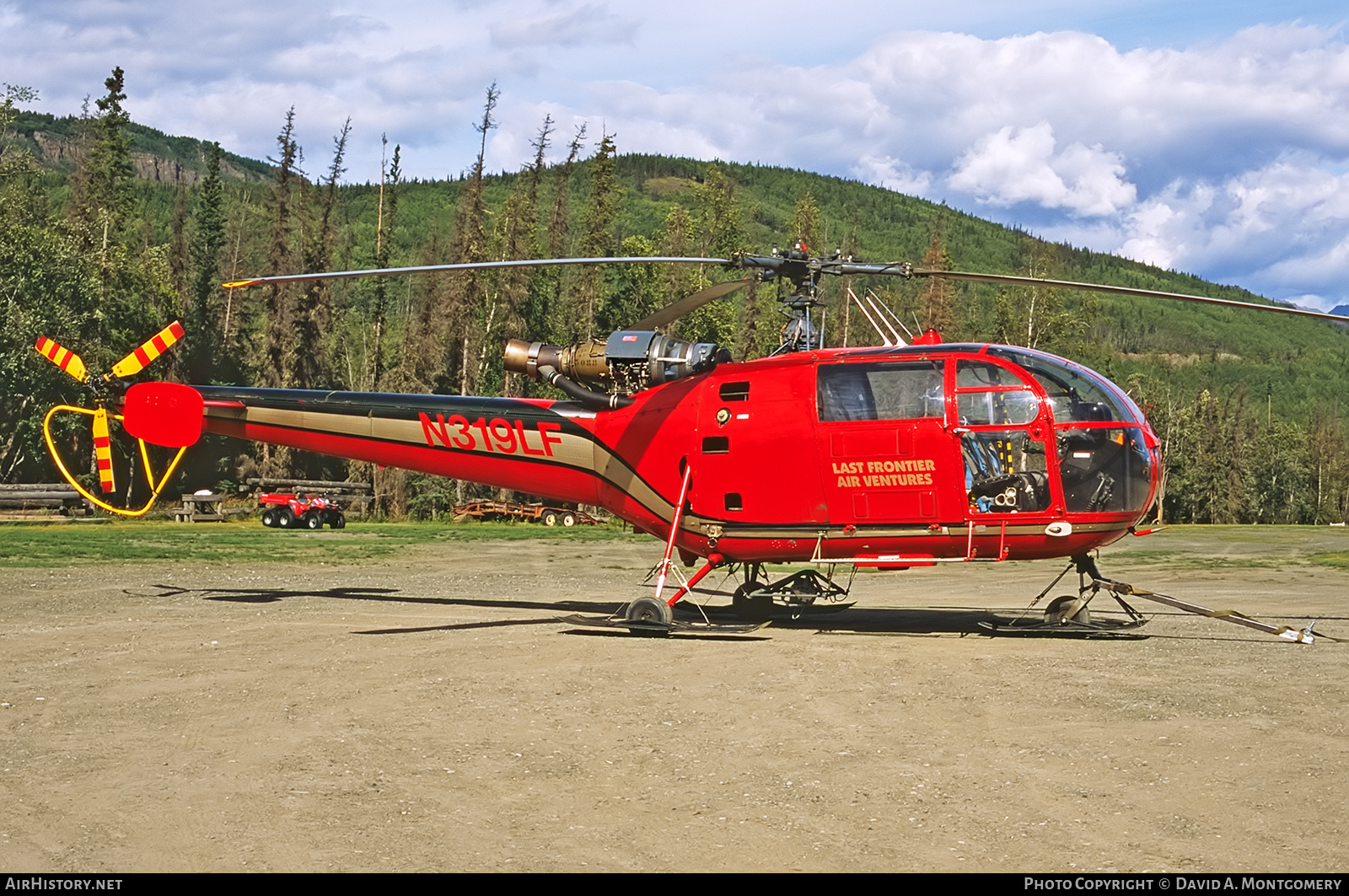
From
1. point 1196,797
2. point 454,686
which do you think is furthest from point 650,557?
point 1196,797

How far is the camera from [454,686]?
10.2 m

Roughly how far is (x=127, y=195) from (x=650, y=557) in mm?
→ 57993

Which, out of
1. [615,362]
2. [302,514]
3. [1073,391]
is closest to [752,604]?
[615,362]

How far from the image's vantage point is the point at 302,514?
46.6m

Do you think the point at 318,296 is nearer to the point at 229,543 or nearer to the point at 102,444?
the point at 229,543

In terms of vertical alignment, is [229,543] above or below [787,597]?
below

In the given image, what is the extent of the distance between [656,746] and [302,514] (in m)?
41.2

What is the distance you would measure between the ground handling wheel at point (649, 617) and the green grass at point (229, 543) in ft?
42.0

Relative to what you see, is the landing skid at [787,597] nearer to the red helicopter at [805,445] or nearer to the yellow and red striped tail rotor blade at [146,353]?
the red helicopter at [805,445]

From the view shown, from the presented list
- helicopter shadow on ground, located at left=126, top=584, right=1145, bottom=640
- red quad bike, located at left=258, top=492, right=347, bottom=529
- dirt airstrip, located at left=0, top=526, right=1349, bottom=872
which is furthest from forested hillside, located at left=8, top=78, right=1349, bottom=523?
dirt airstrip, located at left=0, top=526, right=1349, bottom=872

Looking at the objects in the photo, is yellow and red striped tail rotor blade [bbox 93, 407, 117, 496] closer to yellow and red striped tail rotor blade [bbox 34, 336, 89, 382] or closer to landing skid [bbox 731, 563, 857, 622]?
yellow and red striped tail rotor blade [bbox 34, 336, 89, 382]

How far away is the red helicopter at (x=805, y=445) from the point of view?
12.6 metres

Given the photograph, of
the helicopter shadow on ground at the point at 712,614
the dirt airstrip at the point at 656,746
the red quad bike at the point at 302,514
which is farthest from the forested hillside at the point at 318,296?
the dirt airstrip at the point at 656,746

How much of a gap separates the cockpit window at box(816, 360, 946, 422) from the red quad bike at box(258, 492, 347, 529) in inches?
1417
